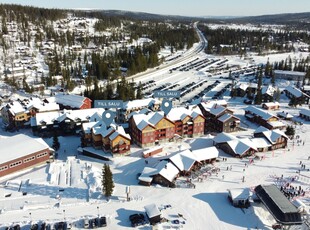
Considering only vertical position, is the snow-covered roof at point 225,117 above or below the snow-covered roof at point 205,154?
above

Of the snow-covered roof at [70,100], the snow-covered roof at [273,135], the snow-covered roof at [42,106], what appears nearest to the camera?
the snow-covered roof at [273,135]

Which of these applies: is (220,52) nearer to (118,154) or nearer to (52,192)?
(118,154)

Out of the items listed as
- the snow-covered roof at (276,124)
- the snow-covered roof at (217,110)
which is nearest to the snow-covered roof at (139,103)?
the snow-covered roof at (217,110)

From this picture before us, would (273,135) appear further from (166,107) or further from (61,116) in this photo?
(61,116)

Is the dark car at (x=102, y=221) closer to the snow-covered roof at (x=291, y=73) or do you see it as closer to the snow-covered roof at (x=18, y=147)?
the snow-covered roof at (x=18, y=147)

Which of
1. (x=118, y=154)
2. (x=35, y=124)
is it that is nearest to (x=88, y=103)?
(x=35, y=124)

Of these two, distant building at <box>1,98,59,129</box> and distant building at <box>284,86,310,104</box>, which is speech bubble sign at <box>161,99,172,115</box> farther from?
distant building at <box>284,86,310,104</box>

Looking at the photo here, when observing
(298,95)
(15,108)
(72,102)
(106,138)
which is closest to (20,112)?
(15,108)

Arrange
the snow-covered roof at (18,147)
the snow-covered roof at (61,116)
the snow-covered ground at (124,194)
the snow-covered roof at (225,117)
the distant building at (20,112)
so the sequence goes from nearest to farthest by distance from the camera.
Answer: the snow-covered ground at (124,194), the snow-covered roof at (18,147), the snow-covered roof at (61,116), the snow-covered roof at (225,117), the distant building at (20,112)
